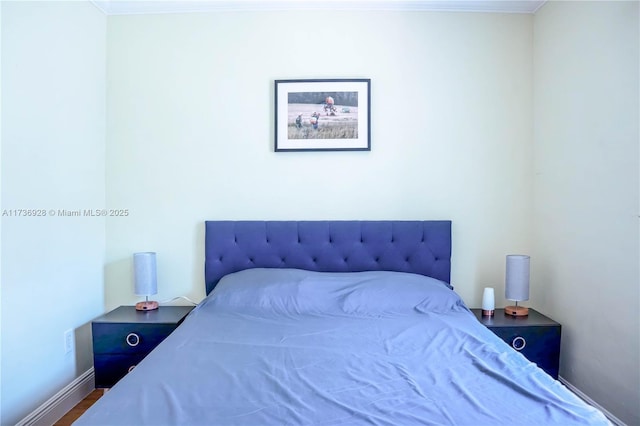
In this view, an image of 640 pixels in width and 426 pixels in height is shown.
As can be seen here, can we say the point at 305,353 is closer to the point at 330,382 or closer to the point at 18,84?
the point at 330,382

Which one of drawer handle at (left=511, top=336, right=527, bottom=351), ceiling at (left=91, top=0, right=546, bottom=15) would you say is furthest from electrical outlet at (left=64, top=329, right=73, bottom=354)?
drawer handle at (left=511, top=336, right=527, bottom=351)

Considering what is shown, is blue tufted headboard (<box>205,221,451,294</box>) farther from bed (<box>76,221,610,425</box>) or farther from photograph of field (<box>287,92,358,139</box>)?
photograph of field (<box>287,92,358,139</box>)

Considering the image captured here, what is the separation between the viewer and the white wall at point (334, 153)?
263 centimetres

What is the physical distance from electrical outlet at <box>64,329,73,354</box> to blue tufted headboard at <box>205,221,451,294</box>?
2.81ft

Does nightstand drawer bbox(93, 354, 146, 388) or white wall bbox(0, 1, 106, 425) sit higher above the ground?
white wall bbox(0, 1, 106, 425)

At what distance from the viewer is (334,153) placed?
2654 mm

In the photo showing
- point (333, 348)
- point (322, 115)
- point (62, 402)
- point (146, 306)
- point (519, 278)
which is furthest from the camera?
point (322, 115)

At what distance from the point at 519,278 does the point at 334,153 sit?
1.47 m

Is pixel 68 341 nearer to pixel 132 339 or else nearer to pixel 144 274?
pixel 132 339

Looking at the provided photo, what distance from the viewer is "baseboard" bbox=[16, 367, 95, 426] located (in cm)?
201

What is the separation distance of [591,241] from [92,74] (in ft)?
10.8

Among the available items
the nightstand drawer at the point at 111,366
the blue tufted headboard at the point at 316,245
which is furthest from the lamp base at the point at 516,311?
the nightstand drawer at the point at 111,366

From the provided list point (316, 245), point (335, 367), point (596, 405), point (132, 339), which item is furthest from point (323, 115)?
point (596, 405)

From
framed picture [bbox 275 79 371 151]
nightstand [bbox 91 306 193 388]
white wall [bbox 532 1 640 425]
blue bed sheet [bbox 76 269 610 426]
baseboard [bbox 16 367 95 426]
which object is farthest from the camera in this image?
framed picture [bbox 275 79 371 151]
